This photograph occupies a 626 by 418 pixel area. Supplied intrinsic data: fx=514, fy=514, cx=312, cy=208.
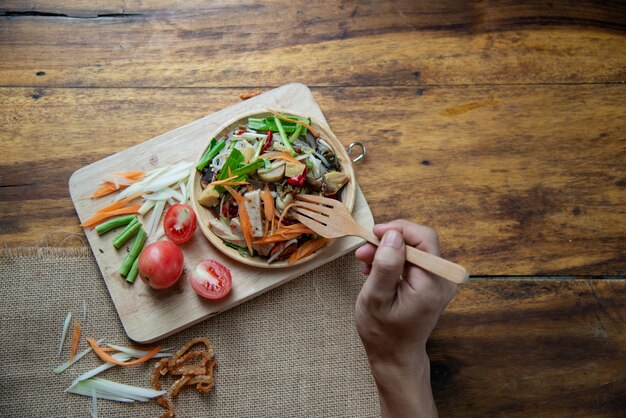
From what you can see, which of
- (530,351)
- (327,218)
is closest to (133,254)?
(327,218)

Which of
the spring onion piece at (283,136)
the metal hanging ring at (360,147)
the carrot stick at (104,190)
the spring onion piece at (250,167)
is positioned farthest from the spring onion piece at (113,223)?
the metal hanging ring at (360,147)

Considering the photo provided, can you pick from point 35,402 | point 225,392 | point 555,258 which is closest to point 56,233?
point 35,402

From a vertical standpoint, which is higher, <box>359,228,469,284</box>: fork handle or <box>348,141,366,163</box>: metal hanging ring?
<box>359,228,469,284</box>: fork handle

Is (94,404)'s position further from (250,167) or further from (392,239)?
(392,239)

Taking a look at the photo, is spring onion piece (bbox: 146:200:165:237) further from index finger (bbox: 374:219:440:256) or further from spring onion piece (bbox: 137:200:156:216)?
index finger (bbox: 374:219:440:256)

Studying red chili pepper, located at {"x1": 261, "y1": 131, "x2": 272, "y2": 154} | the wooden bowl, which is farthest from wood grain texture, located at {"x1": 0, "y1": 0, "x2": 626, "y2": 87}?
red chili pepper, located at {"x1": 261, "y1": 131, "x2": 272, "y2": 154}

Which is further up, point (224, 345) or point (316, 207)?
point (316, 207)
